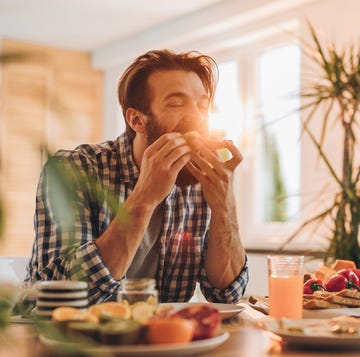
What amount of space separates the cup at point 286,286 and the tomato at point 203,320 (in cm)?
35

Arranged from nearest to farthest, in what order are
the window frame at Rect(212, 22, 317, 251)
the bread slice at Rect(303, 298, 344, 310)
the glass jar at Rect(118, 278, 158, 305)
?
the glass jar at Rect(118, 278, 158, 305), the bread slice at Rect(303, 298, 344, 310), the window frame at Rect(212, 22, 317, 251)

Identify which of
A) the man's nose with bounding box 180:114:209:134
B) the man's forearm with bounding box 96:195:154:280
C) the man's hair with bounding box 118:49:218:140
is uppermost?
the man's hair with bounding box 118:49:218:140

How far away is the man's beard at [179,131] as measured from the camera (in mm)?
1871

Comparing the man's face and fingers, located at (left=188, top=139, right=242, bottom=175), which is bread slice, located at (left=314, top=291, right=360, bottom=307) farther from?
the man's face

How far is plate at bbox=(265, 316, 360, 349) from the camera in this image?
0.99 metres

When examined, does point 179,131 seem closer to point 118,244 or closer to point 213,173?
point 213,173

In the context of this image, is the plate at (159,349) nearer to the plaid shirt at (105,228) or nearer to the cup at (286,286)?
the cup at (286,286)

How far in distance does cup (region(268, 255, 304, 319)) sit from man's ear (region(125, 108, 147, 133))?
796 mm

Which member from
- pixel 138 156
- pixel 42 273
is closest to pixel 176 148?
pixel 138 156

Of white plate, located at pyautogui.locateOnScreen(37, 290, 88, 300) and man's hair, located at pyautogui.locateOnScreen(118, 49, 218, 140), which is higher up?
man's hair, located at pyautogui.locateOnScreen(118, 49, 218, 140)

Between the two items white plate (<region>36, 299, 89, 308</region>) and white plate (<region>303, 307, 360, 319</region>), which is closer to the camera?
white plate (<region>36, 299, 89, 308</region>)

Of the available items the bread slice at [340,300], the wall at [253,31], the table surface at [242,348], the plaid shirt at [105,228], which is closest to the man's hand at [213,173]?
the plaid shirt at [105,228]

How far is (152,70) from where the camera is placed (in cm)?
199

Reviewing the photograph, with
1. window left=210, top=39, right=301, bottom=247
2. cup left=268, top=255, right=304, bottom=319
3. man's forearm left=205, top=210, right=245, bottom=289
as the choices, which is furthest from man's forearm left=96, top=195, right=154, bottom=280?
window left=210, top=39, right=301, bottom=247
